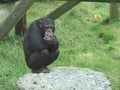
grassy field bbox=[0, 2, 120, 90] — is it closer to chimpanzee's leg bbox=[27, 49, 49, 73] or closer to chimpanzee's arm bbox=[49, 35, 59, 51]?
chimpanzee's leg bbox=[27, 49, 49, 73]

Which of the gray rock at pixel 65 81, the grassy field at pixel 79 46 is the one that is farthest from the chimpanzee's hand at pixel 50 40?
the grassy field at pixel 79 46

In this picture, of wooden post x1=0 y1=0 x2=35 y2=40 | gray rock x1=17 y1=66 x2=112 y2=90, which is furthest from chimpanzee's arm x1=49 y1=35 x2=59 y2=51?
wooden post x1=0 y1=0 x2=35 y2=40

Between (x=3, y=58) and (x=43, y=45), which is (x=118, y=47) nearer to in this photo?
(x=3, y=58)

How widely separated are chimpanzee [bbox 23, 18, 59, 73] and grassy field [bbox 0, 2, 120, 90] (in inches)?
37.9

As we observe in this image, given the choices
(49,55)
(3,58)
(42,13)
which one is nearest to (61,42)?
(3,58)

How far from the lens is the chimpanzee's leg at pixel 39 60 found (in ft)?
13.3

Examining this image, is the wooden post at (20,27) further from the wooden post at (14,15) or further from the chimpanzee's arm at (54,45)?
the chimpanzee's arm at (54,45)

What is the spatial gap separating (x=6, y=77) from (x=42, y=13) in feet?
11.1

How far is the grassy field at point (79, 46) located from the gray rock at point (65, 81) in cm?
101

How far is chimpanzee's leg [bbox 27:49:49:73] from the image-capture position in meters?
4.05

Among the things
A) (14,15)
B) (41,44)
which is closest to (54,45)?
(41,44)

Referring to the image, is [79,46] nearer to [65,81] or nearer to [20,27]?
[20,27]

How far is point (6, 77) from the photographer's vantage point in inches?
207

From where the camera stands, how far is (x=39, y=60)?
409 cm
